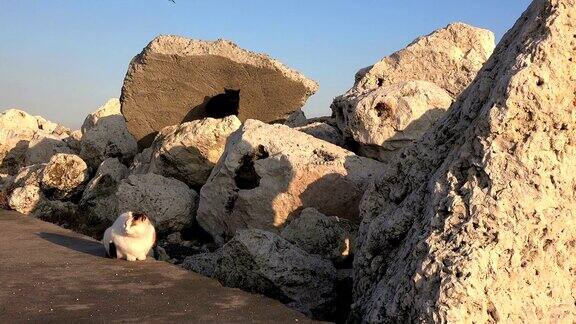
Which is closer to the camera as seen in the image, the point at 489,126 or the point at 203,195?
the point at 489,126

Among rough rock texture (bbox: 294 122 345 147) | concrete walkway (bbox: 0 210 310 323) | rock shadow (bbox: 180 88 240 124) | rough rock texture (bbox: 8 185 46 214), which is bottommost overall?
concrete walkway (bbox: 0 210 310 323)

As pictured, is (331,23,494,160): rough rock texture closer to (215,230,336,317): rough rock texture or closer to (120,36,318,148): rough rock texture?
(120,36,318,148): rough rock texture

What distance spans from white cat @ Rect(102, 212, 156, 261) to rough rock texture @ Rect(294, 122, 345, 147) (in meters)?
3.98

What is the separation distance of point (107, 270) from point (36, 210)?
16.4ft

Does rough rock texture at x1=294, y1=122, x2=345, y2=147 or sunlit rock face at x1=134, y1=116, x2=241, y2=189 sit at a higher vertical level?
rough rock texture at x1=294, y1=122, x2=345, y2=147

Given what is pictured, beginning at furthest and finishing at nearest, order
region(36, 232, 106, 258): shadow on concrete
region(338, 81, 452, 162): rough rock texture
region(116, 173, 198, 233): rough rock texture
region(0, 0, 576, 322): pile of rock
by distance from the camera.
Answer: region(116, 173, 198, 233): rough rock texture < region(338, 81, 452, 162): rough rock texture < region(36, 232, 106, 258): shadow on concrete < region(0, 0, 576, 322): pile of rock

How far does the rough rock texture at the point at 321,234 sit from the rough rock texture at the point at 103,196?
3.80m

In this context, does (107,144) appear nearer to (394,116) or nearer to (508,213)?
(394,116)

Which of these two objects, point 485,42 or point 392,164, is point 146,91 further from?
point 392,164

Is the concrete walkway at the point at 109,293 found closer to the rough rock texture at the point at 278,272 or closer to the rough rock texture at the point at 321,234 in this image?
the rough rock texture at the point at 278,272

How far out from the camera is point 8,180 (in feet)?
43.7

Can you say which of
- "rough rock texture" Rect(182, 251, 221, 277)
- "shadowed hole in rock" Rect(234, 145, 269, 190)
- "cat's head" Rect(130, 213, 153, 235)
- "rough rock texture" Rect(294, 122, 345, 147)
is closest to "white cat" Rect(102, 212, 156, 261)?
"cat's head" Rect(130, 213, 153, 235)

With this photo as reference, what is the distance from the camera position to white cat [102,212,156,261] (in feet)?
22.5

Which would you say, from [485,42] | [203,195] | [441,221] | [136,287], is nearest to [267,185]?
[203,195]
